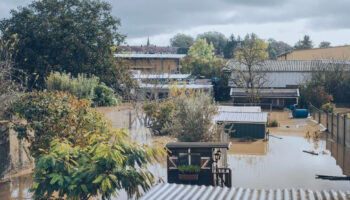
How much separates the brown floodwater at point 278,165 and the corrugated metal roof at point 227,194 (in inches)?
119

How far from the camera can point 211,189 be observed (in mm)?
9812

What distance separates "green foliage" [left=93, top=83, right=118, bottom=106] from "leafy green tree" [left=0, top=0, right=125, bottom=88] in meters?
1.13

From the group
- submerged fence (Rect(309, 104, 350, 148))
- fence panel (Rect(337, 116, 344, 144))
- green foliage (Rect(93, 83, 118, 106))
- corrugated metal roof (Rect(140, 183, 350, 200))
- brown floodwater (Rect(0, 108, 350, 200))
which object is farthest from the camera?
green foliage (Rect(93, 83, 118, 106))

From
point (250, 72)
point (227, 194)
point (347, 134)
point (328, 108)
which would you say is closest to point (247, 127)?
point (347, 134)

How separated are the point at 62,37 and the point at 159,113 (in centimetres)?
Answer: 1741

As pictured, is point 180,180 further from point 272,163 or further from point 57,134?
point 272,163

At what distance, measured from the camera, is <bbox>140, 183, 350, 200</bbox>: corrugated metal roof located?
908 cm

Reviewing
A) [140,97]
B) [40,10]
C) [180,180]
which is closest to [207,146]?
[180,180]

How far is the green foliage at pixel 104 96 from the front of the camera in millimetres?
43594

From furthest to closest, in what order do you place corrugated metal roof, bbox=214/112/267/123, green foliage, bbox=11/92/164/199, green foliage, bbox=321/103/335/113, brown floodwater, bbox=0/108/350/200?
green foliage, bbox=321/103/335/113 → corrugated metal roof, bbox=214/112/267/123 → brown floodwater, bbox=0/108/350/200 → green foliage, bbox=11/92/164/199

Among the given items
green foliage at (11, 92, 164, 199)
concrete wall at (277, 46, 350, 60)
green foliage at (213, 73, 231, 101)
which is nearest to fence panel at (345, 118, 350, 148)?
green foliage at (11, 92, 164, 199)

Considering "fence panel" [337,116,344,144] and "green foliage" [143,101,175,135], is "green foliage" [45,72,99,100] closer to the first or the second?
"green foliage" [143,101,175,135]

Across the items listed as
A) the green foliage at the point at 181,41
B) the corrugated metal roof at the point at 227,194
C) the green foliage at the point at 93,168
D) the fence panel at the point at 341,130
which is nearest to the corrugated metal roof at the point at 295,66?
the fence panel at the point at 341,130

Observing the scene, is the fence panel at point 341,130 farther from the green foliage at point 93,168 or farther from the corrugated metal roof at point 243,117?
the green foliage at point 93,168
